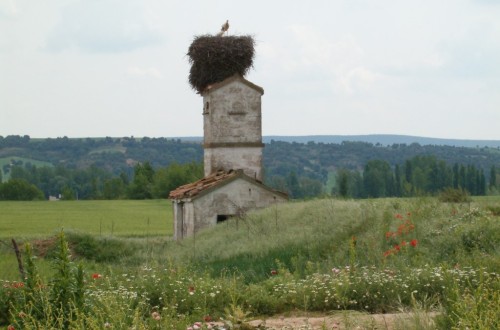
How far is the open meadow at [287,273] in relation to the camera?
33.3ft

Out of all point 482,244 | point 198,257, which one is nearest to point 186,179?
point 198,257

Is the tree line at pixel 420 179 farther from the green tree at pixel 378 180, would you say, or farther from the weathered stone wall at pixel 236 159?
the weathered stone wall at pixel 236 159

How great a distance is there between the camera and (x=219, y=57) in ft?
97.7

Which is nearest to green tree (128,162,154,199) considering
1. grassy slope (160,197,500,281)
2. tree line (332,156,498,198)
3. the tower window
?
tree line (332,156,498,198)

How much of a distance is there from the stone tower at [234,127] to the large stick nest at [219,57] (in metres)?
0.59

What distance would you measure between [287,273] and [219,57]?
16312 mm

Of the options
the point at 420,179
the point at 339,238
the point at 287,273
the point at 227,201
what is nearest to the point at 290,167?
the point at 420,179

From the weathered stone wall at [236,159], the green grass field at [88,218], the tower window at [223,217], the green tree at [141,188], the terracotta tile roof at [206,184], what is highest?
the weathered stone wall at [236,159]

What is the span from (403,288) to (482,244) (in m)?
4.75

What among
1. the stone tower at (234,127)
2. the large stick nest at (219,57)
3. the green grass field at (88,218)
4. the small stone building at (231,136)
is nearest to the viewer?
the small stone building at (231,136)

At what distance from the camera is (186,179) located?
82.8 m

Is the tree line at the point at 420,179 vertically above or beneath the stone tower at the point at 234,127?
beneath

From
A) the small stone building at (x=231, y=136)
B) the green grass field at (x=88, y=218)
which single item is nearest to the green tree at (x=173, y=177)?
the green grass field at (x=88, y=218)

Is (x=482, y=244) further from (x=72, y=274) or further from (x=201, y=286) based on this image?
(x=72, y=274)
